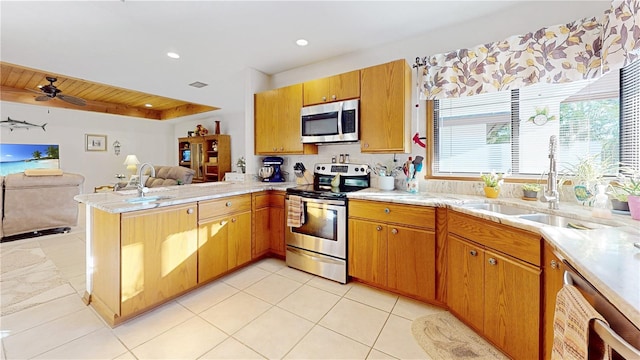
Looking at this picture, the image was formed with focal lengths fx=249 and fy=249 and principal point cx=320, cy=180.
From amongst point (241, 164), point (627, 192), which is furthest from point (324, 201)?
point (241, 164)

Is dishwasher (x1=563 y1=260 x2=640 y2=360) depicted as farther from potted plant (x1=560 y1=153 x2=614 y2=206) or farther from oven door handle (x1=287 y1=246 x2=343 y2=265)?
oven door handle (x1=287 y1=246 x2=343 y2=265)

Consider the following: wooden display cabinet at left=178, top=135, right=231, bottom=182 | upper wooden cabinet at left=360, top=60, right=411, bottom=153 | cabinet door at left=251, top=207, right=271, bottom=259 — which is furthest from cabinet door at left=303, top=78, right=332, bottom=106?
wooden display cabinet at left=178, top=135, right=231, bottom=182

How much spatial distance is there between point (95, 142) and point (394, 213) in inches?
318

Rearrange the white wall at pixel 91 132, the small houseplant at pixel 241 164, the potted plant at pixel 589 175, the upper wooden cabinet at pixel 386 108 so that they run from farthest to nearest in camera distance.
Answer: the small houseplant at pixel 241 164, the white wall at pixel 91 132, the upper wooden cabinet at pixel 386 108, the potted plant at pixel 589 175

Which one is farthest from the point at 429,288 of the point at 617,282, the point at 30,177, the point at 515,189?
the point at 30,177

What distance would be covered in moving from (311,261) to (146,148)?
24.7 feet

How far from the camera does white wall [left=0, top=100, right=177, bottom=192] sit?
18.4 feet

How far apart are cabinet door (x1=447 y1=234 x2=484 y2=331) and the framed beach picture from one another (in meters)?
8.49

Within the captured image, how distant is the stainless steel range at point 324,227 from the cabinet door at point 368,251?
0.08 m

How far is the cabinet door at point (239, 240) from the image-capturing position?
2.49 metres

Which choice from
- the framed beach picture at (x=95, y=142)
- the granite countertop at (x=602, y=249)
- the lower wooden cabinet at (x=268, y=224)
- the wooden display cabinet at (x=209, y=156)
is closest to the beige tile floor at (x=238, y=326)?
the lower wooden cabinet at (x=268, y=224)

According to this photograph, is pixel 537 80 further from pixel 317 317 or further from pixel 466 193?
pixel 317 317

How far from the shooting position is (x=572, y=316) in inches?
30.7

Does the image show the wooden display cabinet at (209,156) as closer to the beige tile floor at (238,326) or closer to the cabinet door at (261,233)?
the cabinet door at (261,233)
